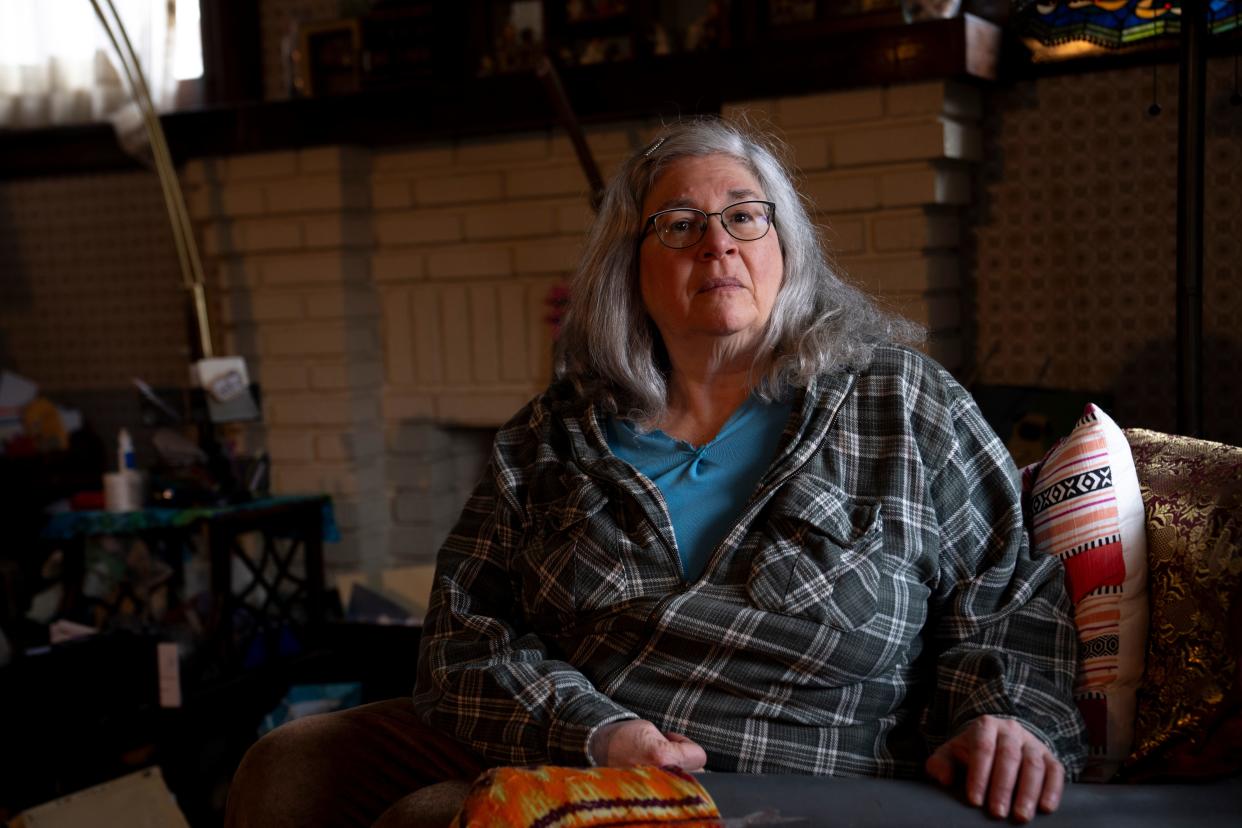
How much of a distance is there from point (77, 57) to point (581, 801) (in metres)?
3.16

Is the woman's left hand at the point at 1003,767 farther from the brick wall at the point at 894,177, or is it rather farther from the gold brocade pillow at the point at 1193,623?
the brick wall at the point at 894,177

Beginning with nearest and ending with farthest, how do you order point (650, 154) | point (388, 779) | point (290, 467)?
point (388, 779) → point (650, 154) → point (290, 467)

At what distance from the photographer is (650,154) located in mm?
1764

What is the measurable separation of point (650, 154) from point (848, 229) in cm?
101

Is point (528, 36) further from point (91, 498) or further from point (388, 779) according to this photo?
point (388, 779)

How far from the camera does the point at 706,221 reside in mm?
1689

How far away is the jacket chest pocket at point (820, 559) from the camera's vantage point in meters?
1.46

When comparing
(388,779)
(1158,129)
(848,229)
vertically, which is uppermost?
(1158,129)

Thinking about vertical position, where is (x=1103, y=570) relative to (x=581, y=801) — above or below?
above

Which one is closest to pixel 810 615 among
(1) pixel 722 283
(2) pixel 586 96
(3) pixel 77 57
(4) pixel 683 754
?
(4) pixel 683 754

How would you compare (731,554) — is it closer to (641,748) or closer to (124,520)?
(641,748)

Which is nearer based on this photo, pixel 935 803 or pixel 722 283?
pixel 935 803


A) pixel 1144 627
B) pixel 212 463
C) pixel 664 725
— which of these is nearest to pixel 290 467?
pixel 212 463

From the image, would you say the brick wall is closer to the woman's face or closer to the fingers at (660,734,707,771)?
the woman's face
